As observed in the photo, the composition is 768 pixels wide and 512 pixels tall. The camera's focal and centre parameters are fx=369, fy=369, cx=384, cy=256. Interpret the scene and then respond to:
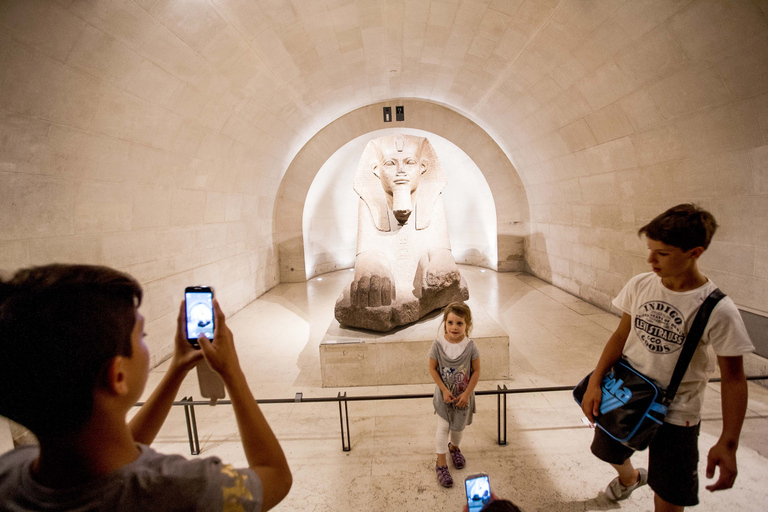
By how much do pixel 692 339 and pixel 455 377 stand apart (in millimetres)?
1153

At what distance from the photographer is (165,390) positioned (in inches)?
41.8

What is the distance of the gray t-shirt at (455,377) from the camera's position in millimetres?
2193

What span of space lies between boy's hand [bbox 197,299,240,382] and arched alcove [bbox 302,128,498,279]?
7.39 metres

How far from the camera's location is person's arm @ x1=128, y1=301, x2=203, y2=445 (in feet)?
3.41

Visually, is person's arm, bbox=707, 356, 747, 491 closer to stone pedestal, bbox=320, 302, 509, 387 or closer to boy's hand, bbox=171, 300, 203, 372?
boy's hand, bbox=171, 300, 203, 372

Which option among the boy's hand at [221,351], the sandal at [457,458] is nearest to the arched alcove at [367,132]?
the sandal at [457,458]

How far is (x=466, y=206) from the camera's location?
30.8 feet

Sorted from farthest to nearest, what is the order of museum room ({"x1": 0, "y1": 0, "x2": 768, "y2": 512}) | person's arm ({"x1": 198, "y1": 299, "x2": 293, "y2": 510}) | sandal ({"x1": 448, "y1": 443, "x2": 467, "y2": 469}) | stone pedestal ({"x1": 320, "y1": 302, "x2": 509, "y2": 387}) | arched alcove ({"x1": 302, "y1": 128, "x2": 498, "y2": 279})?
arched alcove ({"x1": 302, "y1": 128, "x2": 498, "y2": 279}) < stone pedestal ({"x1": 320, "y1": 302, "x2": 509, "y2": 387}) < museum room ({"x1": 0, "y1": 0, "x2": 768, "y2": 512}) < sandal ({"x1": 448, "y1": 443, "x2": 467, "y2": 469}) < person's arm ({"x1": 198, "y1": 299, "x2": 293, "y2": 510})

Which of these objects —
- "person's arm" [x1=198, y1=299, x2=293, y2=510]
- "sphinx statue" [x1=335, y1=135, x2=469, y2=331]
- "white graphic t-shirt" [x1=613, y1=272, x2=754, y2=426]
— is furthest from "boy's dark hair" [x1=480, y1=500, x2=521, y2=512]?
"sphinx statue" [x1=335, y1=135, x2=469, y2=331]

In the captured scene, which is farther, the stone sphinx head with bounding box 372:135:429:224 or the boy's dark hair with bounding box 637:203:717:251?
the stone sphinx head with bounding box 372:135:429:224

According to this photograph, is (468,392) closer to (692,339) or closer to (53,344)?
(692,339)

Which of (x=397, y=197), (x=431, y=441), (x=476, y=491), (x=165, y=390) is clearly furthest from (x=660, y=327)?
(x=397, y=197)

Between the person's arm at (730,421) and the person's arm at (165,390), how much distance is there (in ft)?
6.12

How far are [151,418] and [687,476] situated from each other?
2011mm
